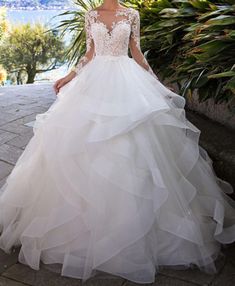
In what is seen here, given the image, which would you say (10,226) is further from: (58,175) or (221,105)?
(221,105)

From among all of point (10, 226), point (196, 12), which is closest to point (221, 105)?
point (196, 12)

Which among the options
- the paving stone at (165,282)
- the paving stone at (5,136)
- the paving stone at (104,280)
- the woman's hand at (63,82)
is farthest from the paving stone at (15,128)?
the paving stone at (165,282)

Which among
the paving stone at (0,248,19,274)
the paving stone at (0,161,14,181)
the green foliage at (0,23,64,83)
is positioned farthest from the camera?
the green foliage at (0,23,64,83)

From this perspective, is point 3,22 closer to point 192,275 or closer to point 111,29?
point 111,29

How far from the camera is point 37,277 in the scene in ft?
5.74

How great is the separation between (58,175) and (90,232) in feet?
1.02

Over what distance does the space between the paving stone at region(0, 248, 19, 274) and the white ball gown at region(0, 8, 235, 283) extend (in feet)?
0.15

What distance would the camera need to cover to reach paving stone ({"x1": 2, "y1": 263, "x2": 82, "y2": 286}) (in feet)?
5.62

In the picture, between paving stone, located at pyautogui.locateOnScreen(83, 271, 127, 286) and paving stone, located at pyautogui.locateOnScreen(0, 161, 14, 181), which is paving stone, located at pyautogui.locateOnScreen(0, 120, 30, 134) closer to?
paving stone, located at pyautogui.locateOnScreen(0, 161, 14, 181)

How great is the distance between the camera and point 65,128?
1.87m

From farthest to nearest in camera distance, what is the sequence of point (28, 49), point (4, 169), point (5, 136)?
point (28, 49) → point (5, 136) → point (4, 169)

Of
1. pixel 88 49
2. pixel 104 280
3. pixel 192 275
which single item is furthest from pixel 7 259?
pixel 88 49

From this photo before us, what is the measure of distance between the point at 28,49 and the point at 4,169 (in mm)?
13092

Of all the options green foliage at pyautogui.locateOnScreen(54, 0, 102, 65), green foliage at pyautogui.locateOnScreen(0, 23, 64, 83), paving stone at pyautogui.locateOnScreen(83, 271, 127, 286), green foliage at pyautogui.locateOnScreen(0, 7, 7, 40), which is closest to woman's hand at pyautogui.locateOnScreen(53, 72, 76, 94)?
paving stone at pyautogui.locateOnScreen(83, 271, 127, 286)
